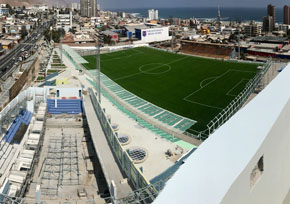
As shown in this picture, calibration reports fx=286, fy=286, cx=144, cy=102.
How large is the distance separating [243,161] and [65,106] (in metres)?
13.8

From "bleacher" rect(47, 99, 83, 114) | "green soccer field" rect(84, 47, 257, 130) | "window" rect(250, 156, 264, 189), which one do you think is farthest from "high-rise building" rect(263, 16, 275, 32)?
"window" rect(250, 156, 264, 189)

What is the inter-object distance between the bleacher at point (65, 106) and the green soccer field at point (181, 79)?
20.8ft

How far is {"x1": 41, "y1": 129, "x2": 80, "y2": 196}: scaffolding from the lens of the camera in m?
Result: 10.4

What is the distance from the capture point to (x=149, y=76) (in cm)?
2870

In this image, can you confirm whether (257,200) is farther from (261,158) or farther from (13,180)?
(13,180)

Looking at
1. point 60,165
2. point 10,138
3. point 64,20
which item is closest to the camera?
point 60,165

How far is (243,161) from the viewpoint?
430 cm

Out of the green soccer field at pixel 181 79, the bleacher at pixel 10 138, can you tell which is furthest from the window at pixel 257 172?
the green soccer field at pixel 181 79

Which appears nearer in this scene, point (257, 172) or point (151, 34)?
point (257, 172)

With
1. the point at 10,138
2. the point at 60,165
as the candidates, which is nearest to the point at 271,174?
the point at 60,165

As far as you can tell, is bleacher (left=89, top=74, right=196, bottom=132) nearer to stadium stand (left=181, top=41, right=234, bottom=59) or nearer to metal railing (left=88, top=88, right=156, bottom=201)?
metal railing (left=88, top=88, right=156, bottom=201)

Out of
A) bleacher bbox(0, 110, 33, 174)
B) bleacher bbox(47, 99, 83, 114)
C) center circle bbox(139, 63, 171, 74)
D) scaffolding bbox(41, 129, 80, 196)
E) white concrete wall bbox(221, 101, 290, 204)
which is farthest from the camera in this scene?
center circle bbox(139, 63, 171, 74)

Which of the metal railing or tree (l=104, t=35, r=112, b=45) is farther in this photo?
tree (l=104, t=35, r=112, b=45)

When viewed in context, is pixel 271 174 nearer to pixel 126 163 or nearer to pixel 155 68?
pixel 126 163
